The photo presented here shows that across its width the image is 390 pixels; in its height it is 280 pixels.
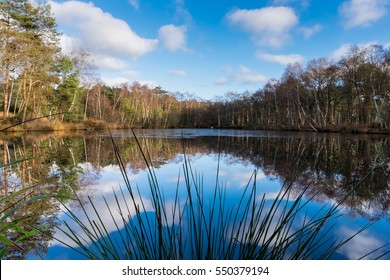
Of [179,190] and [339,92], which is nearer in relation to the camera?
[179,190]

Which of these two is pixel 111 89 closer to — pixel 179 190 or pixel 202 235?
pixel 179 190

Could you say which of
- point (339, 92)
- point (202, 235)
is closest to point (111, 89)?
point (339, 92)

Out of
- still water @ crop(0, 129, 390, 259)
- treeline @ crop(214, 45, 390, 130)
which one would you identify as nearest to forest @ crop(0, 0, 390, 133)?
treeline @ crop(214, 45, 390, 130)

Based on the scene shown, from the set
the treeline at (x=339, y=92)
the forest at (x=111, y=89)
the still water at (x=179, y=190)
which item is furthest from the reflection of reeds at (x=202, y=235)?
the treeline at (x=339, y=92)

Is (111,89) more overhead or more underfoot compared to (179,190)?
more overhead

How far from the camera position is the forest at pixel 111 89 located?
64.7 feet

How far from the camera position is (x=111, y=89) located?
49375mm

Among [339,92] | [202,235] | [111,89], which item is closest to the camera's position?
[202,235]

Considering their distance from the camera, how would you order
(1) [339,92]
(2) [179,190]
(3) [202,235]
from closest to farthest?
(3) [202,235]
(2) [179,190]
(1) [339,92]

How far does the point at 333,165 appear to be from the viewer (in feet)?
25.2

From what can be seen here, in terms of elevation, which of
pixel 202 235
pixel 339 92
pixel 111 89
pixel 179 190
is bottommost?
pixel 179 190

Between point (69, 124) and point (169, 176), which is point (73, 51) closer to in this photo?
point (69, 124)

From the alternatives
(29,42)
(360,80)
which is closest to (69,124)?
(29,42)
